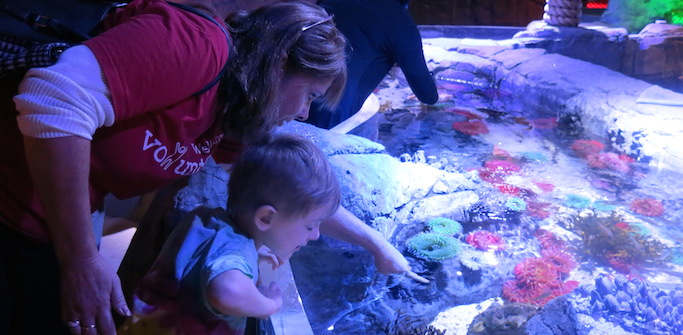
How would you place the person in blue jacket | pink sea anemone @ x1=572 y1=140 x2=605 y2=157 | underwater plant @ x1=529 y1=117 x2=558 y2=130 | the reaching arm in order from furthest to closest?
underwater plant @ x1=529 y1=117 x2=558 y2=130, pink sea anemone @ x1=572 y1=140 x2=605 y2=157, the person in blue jacket, the reaching arm

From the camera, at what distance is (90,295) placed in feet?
4.10

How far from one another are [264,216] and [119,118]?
44 centimetres

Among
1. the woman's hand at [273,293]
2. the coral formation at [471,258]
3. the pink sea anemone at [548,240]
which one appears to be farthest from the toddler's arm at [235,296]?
the pink sea anemone at [548,240]

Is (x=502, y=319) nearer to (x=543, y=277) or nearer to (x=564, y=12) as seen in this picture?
(x=543, y=277)

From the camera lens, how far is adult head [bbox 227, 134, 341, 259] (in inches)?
54.9

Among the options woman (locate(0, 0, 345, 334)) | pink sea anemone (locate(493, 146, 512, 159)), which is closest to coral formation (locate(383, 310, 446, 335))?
woman (locate(0, 0, 345, 334))

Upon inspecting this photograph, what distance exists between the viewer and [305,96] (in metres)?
1.58

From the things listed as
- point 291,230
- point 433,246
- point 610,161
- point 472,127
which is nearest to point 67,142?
point 291,230

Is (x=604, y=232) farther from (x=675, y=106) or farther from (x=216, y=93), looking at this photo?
(x=216, y=93)

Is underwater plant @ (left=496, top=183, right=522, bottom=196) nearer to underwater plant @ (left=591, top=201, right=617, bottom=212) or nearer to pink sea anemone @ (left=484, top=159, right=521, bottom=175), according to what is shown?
pink sea anemone @ (left=484, top=159, right=521, bottom=175)

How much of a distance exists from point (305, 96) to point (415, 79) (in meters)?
1.81

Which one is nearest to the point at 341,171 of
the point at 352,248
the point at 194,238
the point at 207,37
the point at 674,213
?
the point at 352,248

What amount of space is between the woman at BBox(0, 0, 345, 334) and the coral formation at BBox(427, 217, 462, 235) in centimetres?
133

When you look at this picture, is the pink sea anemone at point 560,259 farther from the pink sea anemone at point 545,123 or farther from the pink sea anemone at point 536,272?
the pink sea anemone at point 545,123
